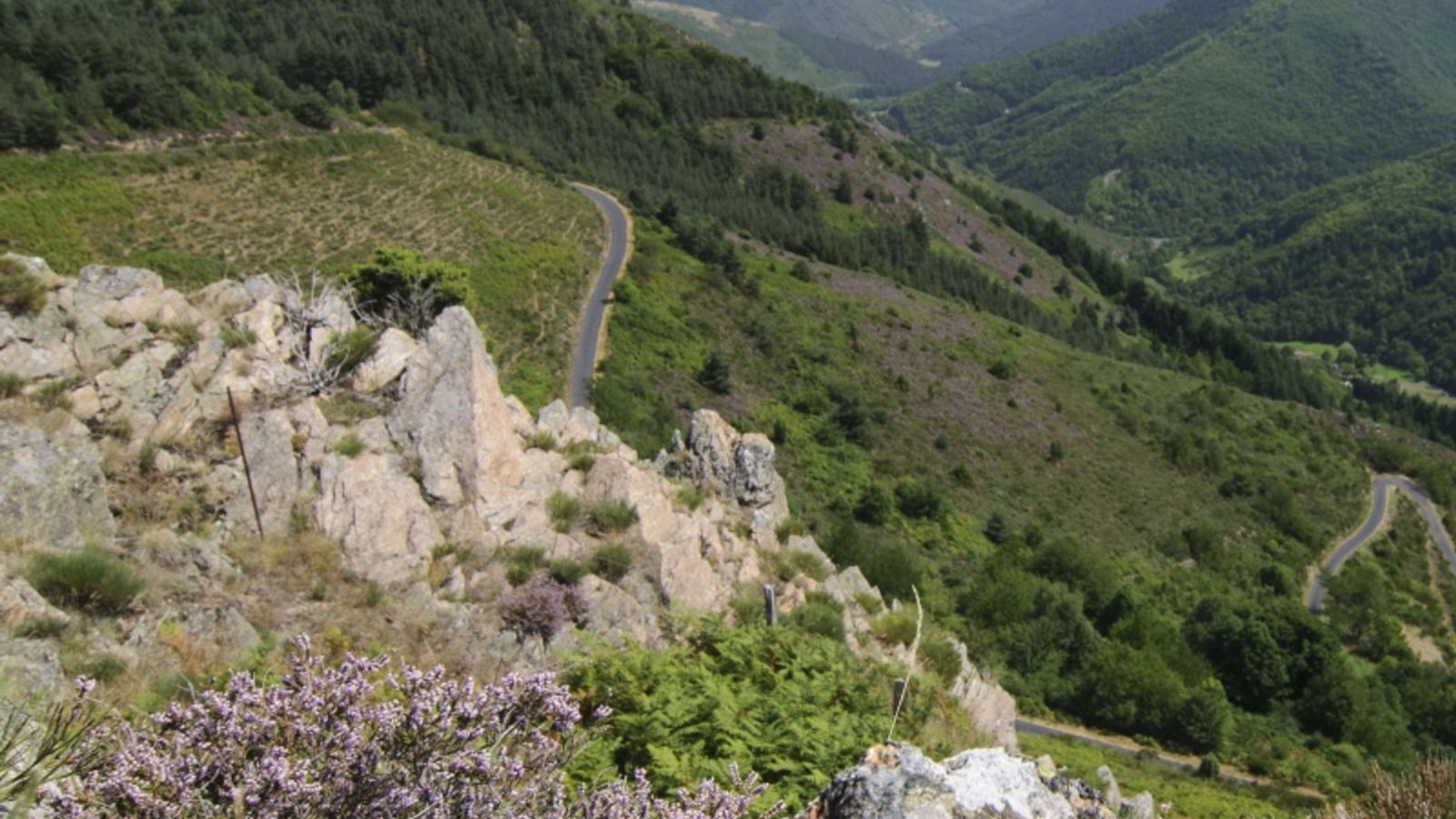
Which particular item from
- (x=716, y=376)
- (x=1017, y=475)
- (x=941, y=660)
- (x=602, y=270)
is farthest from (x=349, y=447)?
(x=1017, y=475)

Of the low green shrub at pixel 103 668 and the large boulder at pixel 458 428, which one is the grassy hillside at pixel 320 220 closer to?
the large boulder at pixel 458 428

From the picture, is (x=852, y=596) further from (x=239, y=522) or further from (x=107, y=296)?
(x=107, y=296)

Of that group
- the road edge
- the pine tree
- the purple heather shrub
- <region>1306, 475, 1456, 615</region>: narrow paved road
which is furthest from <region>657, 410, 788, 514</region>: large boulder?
<region>1306, 475, 1456, 615</region>: narrow paved road

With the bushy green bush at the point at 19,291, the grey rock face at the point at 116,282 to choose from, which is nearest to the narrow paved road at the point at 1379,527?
the grey rock face at the point at 116,282

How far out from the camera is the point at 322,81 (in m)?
84.6

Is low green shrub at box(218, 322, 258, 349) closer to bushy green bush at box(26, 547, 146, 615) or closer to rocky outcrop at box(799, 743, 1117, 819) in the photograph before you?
bushy green bush at box(26, 547, 146, 615)

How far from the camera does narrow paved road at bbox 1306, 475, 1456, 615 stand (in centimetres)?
6044

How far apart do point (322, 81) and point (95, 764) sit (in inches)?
3780

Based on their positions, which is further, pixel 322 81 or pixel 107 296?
pixel 322 81

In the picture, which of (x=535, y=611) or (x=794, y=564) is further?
(x=794, y=564)

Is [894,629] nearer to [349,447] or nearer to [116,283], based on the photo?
[349,447]

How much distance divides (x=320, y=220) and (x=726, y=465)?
40.5m

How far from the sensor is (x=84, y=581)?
7551mm

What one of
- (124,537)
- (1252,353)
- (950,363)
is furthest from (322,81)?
(1252,353)
